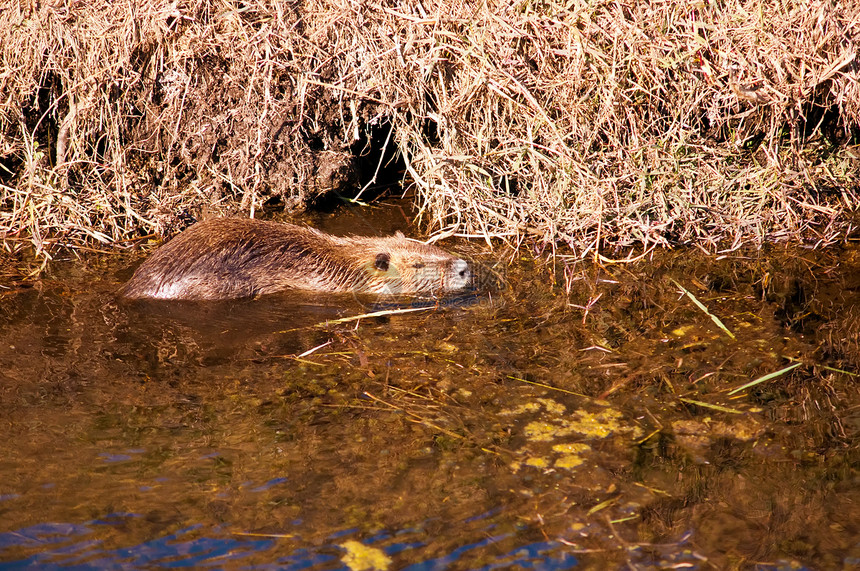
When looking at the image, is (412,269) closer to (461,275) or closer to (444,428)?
(461,275)

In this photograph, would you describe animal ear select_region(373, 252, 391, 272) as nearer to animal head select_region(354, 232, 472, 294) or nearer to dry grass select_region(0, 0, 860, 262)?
animal head select_region(354, 232, 472, 294)

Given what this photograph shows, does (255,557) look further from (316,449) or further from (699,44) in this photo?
(699,44)

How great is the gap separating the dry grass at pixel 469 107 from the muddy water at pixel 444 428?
0.71 metres

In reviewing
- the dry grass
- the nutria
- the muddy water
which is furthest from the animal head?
the dry grass

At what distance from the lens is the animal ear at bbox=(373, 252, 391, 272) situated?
4.86m

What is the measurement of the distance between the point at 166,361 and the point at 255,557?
144 cm

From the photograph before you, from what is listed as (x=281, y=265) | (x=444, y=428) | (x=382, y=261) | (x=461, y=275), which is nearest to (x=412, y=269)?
(x=382, y=261)

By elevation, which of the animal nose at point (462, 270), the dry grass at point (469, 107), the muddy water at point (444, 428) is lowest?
the muddy water at point (444, 428)

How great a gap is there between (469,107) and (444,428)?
8.94 feet

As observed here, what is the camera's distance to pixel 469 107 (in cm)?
539

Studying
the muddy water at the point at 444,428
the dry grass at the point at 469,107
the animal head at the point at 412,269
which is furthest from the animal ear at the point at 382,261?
the dry grass at the point at 469,107

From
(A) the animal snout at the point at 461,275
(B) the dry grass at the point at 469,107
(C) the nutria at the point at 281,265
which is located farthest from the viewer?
(B) the dry grass at the point at 469,107

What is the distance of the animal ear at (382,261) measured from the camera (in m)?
4.86

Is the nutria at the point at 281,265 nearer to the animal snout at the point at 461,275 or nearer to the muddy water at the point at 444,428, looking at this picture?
the animal snout at the point at 461,275
